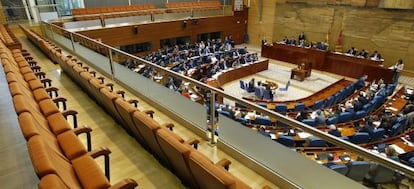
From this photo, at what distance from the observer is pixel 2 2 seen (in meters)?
9.81

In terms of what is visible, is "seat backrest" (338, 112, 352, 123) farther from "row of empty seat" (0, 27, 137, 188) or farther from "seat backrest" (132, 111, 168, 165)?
"row of empty seat" (0, 27, 137, 188)

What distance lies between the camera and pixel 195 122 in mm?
3188

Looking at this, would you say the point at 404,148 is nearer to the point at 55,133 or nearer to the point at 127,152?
the point at 127,152

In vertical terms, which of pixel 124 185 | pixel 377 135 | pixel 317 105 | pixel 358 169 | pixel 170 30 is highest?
pixel 124 185

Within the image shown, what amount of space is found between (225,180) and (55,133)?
1.48 metres

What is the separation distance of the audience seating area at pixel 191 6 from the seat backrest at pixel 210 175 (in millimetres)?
13276

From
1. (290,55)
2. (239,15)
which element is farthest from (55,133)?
(239,15)

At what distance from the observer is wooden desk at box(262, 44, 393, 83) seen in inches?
397

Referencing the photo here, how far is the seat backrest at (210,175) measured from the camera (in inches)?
63.3

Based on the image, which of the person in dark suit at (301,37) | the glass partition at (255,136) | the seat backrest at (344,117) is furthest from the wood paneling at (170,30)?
the seat backrest at (344,117)

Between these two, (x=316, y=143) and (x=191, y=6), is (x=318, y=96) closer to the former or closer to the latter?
(x=316, y=143)

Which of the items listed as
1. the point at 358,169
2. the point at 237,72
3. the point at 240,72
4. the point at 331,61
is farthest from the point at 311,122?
the point at 331,61

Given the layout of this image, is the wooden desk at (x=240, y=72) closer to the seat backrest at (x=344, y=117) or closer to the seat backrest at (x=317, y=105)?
the seat backrest at (x=317, y=105)

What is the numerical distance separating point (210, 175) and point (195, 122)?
1526 millimetres
